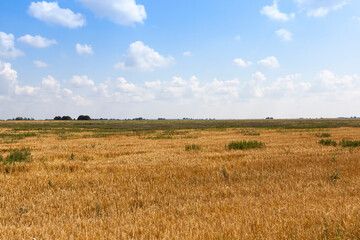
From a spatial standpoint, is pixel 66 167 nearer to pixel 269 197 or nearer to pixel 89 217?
pixel 89 217

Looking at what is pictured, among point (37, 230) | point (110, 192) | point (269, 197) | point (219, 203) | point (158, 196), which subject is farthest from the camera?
point (110, 192)

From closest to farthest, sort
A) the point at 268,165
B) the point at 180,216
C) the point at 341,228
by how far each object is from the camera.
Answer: the point at 341,228 < the point at 180,216 < the point at 268,165

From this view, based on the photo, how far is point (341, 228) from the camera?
12.7ft

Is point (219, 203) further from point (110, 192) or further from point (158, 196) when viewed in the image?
point (110, 192)

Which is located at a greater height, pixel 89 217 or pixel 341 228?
pixel 341 228

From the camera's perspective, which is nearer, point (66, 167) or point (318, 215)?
point (318, 215)

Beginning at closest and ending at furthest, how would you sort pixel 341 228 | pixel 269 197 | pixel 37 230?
pixel 341 228
pixel 37 230
pixel 269 197

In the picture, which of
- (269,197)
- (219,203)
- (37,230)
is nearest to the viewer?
(37,230)

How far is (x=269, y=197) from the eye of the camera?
18.8 feet

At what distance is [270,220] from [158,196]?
2.98m

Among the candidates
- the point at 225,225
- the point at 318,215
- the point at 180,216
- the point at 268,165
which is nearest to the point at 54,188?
the point at 180,216

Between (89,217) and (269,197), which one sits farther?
(269,197)

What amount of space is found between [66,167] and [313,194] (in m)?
9.42

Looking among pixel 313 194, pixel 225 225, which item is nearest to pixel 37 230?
pixel 225 225
